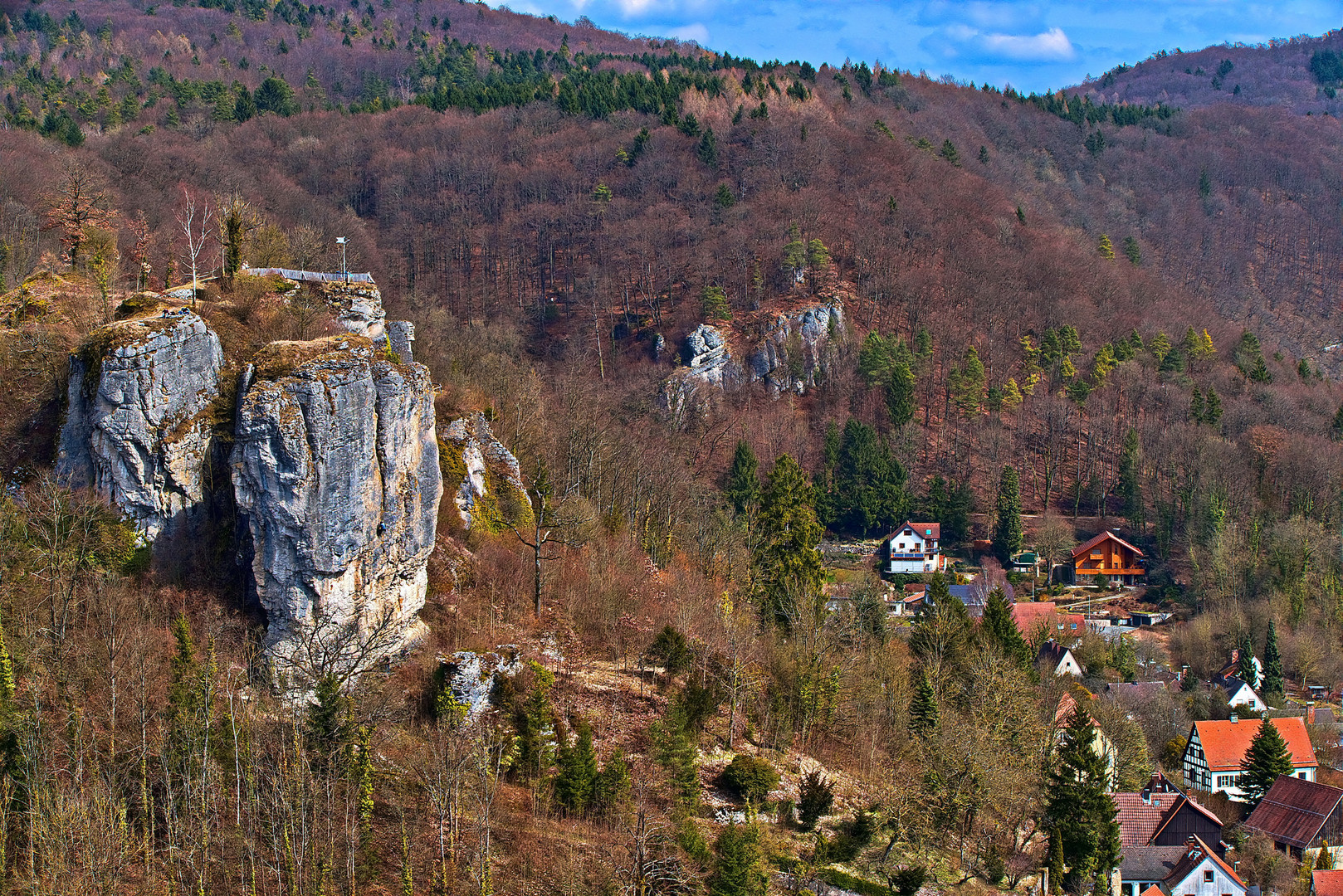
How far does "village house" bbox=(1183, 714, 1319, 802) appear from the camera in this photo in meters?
47.3

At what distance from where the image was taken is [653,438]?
191ft

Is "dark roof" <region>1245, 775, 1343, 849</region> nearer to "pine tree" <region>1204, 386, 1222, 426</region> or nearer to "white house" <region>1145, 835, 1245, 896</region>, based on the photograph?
"white house" <region>1145, 835, 1245, 896</region>

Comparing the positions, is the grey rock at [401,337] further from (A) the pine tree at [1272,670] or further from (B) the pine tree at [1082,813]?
(A) the pine tree at [1272,670]

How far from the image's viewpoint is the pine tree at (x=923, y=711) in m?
33.9

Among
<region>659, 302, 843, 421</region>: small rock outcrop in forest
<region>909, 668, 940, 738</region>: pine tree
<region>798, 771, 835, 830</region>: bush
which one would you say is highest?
<region>659, 302, 843, 421</region>: small rock outcrop in forest

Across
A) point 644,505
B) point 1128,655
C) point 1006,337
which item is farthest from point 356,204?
point 1128,655

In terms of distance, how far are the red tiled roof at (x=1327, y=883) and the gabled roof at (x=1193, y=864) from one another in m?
2.22

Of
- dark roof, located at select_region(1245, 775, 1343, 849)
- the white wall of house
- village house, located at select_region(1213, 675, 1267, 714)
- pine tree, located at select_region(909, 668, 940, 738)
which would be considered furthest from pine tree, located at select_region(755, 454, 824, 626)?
village house, located at select_region(1213, 675, 1267, 714)

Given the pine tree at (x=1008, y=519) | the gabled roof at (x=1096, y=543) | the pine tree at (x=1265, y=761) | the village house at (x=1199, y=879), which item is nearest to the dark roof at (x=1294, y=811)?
the pine tree at (x=1265, y=761)

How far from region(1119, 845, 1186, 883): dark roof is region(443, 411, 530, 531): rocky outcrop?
77.8ft

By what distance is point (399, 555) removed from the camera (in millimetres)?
27984

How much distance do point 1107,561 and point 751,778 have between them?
4654 centimetres

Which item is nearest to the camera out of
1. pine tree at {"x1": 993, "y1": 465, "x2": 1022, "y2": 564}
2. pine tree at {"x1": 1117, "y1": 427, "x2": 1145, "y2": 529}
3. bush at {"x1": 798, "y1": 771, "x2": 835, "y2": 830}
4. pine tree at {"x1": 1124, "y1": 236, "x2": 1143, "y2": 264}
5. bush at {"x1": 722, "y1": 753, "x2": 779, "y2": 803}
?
bush at {"x1": 722, "y1": 753, "x2": 779, "y2": 803}

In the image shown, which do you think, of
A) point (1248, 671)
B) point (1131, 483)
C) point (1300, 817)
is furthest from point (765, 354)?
point (1300, 817)
